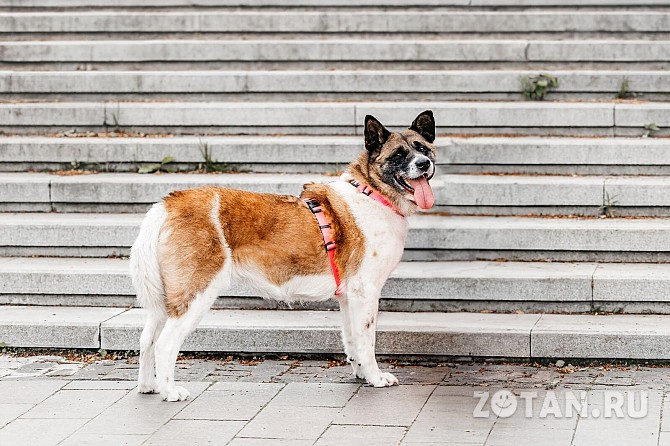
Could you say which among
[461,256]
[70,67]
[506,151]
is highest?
[70,67]

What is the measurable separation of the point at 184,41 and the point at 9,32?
197cm

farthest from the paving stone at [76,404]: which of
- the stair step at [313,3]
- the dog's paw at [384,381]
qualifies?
the stair step at [313,3]

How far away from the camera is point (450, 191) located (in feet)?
30.5

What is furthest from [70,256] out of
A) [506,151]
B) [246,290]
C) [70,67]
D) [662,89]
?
[662,89]

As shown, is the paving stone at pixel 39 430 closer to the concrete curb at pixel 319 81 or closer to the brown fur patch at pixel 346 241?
the brown fur patch at pixel 346 241

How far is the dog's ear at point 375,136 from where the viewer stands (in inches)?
279

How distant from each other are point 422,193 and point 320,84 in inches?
155

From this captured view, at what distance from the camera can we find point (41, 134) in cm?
1070

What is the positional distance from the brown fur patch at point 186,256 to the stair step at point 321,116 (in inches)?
150

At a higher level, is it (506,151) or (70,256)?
(506,151)

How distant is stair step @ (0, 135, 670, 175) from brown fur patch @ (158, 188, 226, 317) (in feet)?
10.6

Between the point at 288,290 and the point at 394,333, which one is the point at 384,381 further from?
the point at 288,290

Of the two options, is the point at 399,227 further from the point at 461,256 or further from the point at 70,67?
the point at 70,67

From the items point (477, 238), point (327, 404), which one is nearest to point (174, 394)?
point (327, 404)
